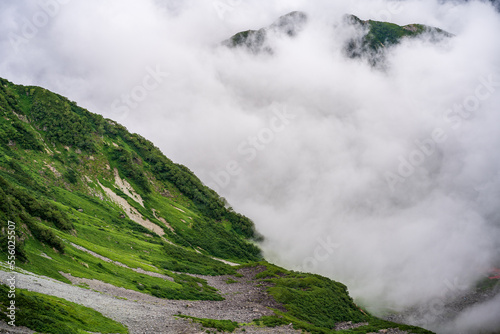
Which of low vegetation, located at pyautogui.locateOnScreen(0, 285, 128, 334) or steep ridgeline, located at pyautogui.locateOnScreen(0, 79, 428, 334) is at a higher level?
steep ridgeline, located at pyautogui.locateOnScreen(0, 79, 428, 334)

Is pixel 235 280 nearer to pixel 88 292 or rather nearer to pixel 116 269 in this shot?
pixel 116 269

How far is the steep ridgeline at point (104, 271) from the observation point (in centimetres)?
4306

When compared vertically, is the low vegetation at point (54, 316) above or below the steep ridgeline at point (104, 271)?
below

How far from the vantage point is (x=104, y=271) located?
7081 cm

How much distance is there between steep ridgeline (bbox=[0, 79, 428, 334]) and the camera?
141ft

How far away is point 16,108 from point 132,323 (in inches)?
7636

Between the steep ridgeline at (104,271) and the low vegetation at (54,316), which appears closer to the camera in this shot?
the low vegetation at (54,316)

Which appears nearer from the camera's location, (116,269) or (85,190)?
(116,269)

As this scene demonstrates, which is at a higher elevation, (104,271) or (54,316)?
(104,271)

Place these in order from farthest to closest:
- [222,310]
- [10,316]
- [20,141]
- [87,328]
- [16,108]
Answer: [16,108] → [20,141] → [222,310] → [87,328] → [10,316]

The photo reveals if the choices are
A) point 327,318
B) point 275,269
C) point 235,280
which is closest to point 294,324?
point 327,318

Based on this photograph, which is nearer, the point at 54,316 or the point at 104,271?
the point at 54,316

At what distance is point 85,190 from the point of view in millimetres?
170125

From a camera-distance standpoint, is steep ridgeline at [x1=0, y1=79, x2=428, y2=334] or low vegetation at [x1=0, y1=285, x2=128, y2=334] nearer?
low vegetation at [x1=0, y1=285, x2=128, y2=334]
